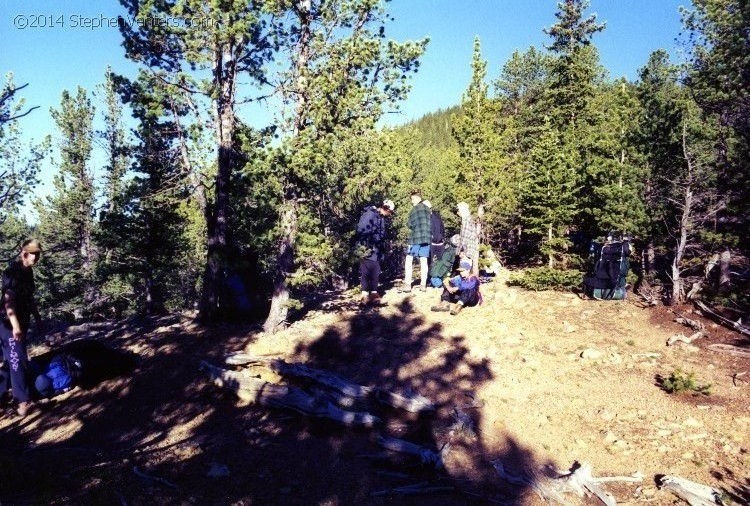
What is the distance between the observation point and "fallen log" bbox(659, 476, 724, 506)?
438 centimetres

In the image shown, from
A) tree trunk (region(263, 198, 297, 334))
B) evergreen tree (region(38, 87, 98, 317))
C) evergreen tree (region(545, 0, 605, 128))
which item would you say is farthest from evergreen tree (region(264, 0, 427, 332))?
evergreen tree (region(38, 87, 98, 317))

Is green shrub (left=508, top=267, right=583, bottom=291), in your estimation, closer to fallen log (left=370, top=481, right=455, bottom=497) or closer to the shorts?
the shorts

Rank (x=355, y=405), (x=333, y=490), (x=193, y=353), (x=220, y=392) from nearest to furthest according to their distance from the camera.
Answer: (x=333, y=490) → (x=355, y=405) → (x=220, y=392) → (x=193, y=353)

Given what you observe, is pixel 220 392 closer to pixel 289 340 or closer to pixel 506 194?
pixel 289 340

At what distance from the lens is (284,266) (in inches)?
348

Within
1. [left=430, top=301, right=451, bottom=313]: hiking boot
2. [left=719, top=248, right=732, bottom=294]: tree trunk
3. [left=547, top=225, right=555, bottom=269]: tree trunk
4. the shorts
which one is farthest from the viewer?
[left=547, top=225, right=555, bottom=269]: tree trunk

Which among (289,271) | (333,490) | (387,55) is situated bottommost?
(333,490)

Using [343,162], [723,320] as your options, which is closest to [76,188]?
[343,162]

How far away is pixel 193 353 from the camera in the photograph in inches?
326

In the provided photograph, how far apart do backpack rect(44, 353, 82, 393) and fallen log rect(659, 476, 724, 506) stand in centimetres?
800

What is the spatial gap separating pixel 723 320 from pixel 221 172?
10.7 meters

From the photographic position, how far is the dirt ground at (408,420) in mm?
4332

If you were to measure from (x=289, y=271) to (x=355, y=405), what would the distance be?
349 cm

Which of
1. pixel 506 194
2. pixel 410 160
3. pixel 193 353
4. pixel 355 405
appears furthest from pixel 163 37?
pixel 410 160
